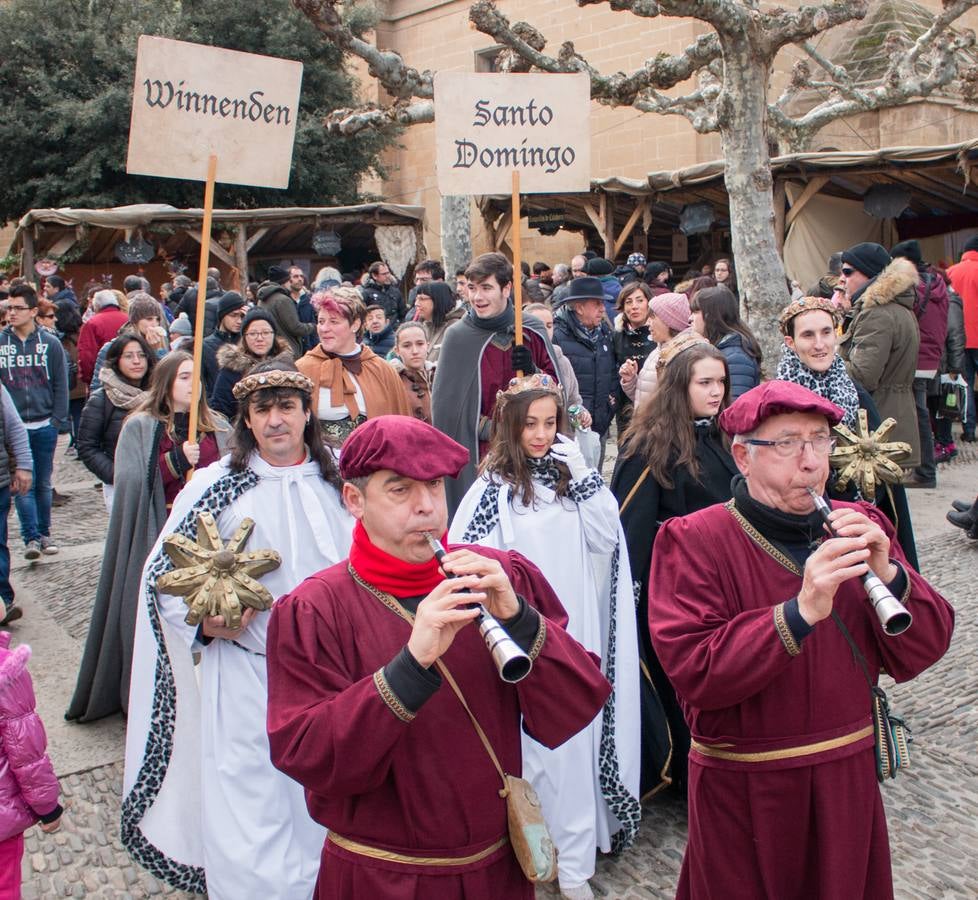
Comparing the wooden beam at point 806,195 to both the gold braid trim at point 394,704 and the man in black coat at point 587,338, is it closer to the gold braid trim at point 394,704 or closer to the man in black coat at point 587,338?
the man in black coat at point 587,338

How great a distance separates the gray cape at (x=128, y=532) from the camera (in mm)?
4773

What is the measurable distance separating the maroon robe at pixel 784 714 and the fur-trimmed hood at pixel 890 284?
562 cm

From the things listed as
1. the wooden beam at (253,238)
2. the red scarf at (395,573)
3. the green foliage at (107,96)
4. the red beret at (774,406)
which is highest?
the green foliage at (107,96)

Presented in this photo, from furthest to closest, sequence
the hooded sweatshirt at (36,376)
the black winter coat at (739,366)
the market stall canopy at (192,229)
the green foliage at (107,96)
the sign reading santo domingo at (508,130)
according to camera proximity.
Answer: the green foliage at (107,96), the market stall canopy at (192,229), the hooded sweatshirt at (36,376), the black winter coat at (739,366), the sign reading santo domingo at (508,130)

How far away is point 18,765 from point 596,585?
6.44 ft

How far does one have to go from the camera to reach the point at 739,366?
530cm

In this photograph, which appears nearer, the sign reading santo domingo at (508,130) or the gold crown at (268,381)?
the gold crown at (268,381)

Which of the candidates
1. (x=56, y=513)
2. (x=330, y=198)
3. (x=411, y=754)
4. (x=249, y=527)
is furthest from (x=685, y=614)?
(x=330, y=198)

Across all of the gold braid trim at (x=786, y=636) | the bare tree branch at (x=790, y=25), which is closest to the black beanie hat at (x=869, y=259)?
the bare tree branch at (x=790, y=25)

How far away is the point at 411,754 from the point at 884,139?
2072 centimetres

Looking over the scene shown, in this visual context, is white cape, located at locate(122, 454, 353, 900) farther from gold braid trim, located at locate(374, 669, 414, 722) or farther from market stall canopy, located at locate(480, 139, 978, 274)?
market stall canopy, located at locate(480, 139, 978, 274)

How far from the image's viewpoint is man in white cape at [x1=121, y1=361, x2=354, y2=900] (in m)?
3.40

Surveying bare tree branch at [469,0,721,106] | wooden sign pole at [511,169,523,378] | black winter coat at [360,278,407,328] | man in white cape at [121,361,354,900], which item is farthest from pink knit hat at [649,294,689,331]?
black winter coat at [360,278,407,328]

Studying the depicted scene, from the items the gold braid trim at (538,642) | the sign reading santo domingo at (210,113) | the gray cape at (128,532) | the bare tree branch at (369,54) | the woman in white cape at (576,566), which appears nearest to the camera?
the gold braid trim at (538,642)
